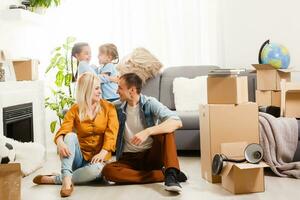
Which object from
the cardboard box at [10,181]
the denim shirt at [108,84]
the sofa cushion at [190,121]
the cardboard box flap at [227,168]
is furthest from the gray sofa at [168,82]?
the cardboard box at [10,181]

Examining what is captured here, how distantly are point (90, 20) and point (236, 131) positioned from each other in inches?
113

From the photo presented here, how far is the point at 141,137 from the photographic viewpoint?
3.15 m

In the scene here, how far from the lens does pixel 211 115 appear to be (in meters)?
3.29

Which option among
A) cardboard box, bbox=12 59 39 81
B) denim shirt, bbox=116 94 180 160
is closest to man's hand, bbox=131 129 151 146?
denim shirt, bbox=116 94 180 160

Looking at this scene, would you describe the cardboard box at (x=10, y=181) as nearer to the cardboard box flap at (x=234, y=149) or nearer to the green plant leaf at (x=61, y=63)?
the cardboard box flap at (x=234, y=149)

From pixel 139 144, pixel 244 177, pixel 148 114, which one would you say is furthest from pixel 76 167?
pixel 244 177

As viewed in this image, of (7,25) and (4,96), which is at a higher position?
(7,25)

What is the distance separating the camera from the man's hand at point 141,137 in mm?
3147

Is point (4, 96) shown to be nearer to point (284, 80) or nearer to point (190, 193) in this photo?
point (190, 193)

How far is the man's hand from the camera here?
315 cm

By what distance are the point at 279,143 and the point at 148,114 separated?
100 centimetres

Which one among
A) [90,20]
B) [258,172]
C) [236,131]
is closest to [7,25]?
[90,20]

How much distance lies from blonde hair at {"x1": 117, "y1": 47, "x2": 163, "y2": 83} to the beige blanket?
1716 mm

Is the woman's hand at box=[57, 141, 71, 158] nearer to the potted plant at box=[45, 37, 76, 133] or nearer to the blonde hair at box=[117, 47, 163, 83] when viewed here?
the blonde hair at box=[117, 47, 163, 83]
